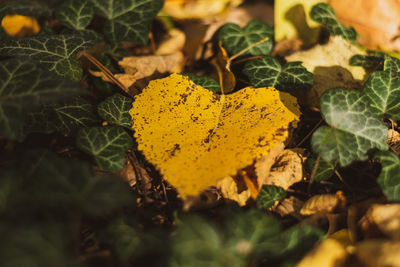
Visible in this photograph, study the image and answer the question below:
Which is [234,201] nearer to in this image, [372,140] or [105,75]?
[372,140]

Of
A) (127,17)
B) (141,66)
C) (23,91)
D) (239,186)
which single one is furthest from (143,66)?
(239,186)

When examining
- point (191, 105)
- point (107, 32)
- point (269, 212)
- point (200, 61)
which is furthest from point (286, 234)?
point (107, 32)

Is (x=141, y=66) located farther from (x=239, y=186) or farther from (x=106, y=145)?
(x=239, y=186)

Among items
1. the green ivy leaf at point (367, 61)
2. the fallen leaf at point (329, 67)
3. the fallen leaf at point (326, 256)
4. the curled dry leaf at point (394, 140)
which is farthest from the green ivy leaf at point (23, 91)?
the green ivy leaf at point (367, 61)

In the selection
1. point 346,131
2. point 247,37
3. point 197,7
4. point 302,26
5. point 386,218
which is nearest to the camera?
point 386,218

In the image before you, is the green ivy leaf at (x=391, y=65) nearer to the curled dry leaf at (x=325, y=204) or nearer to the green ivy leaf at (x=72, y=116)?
the curled dry leaf at (x=325, y=204)
